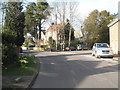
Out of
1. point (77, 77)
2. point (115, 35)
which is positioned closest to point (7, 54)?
point (77, 77)

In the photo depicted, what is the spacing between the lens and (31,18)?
64.8 meters

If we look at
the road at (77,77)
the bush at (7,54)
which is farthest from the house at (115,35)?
the bush at (7,54)

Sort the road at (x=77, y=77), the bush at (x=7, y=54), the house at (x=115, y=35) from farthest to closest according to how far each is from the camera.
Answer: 1. the house at (x=115, y=35)
2. the bush at (x=7, y=54)
3. the road at (x=77, y=77)

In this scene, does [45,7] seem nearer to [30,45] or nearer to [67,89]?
[30,45]

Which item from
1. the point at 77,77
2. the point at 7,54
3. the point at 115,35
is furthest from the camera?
the point at 115,35

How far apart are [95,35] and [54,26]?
40.6ft

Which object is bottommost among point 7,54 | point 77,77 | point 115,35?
point 77,77

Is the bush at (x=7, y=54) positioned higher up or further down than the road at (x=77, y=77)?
higher up

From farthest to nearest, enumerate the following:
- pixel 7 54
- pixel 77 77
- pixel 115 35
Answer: pixel 115 35 < pixel 77 77 < pixel 7 54

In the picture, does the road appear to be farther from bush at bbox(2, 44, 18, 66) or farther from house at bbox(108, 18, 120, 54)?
house at bbox(108, 18, 120, 54)

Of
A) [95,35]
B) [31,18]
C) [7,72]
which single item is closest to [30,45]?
[31,18]

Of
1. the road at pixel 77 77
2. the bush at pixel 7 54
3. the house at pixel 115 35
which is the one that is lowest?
the road at pixel 77 77

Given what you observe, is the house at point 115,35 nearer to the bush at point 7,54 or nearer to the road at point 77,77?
the road at point 77,77

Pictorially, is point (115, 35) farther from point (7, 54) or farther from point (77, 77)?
point (7, 54)
